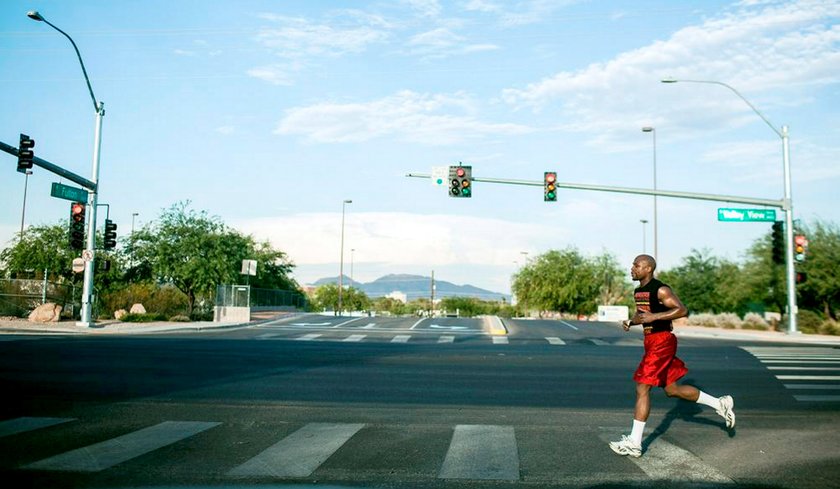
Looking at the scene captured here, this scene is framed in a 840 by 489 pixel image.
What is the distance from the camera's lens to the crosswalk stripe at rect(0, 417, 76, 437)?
329 inches

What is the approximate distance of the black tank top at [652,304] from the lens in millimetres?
7625

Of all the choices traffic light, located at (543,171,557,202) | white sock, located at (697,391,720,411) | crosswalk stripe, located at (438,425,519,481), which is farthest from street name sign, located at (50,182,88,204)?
white sock, located at (697,391,720,411)

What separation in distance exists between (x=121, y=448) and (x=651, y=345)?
215 inches

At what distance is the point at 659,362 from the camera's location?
300 inches

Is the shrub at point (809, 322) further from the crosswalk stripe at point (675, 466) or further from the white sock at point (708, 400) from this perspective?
the crosswalk stripe at point (675, 466)

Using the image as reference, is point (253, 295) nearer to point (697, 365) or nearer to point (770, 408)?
point (697, 365)

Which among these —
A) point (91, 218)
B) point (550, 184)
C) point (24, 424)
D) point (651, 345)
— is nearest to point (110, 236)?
point (91, 218)

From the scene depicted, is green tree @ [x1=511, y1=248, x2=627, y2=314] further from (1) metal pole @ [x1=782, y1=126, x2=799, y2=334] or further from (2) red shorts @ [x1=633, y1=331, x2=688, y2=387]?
(2) red shorts @ [x1=633, y1=331, x2=688, y2=387]

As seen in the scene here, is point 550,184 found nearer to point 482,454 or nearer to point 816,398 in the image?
point 816,398

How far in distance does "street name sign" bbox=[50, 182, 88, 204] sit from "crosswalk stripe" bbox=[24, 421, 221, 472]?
23.2 meters

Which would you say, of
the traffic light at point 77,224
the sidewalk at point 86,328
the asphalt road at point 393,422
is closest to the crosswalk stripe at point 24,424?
the asphalt road at point 393,422

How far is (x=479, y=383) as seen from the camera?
44.3 feet

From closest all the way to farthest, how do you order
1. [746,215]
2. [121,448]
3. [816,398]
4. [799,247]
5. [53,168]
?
[121,448], [816,398], [53,168], [746,215], [799,247]

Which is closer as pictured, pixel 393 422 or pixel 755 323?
pixel 393 422
